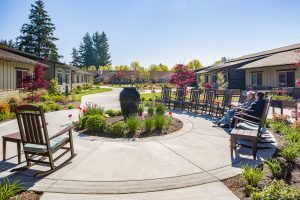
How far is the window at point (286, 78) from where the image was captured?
21.4 metres

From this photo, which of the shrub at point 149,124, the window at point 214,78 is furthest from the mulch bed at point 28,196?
the window at point 214,78

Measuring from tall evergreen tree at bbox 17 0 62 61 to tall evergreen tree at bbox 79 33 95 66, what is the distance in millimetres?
34356

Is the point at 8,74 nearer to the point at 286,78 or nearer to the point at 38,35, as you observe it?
the point at 286,78

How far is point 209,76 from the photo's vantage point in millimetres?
39812

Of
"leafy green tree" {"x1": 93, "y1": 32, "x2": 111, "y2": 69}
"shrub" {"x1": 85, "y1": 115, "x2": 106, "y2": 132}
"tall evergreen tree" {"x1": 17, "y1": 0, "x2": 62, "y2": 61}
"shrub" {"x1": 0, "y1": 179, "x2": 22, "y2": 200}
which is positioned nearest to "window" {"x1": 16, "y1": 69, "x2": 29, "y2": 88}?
"shrub" {"x1": 85, "y1": 115, "x2": 106, "y2": 132}

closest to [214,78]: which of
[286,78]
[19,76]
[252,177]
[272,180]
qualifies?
[286,78]

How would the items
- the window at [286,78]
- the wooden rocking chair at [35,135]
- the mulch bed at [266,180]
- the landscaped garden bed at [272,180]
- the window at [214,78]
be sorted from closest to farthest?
the landscaped garden bed at [272,180]
the mulch bed at [266,180]
the wooden rocking chair at [35,135]
the window at [286,78]
the window at [214,78]

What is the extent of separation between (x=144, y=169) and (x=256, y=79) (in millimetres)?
25609

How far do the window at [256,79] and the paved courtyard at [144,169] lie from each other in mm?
21467

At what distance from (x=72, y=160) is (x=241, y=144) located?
4.25 m

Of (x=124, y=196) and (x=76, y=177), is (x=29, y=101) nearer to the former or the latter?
(x=76, y=177)

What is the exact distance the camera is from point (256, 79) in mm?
26656

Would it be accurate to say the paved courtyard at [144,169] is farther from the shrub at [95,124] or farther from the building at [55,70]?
the building at [55,70]

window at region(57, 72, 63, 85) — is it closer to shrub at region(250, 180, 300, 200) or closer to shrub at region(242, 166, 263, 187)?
shrub at region(242, 166, 263, 187)
